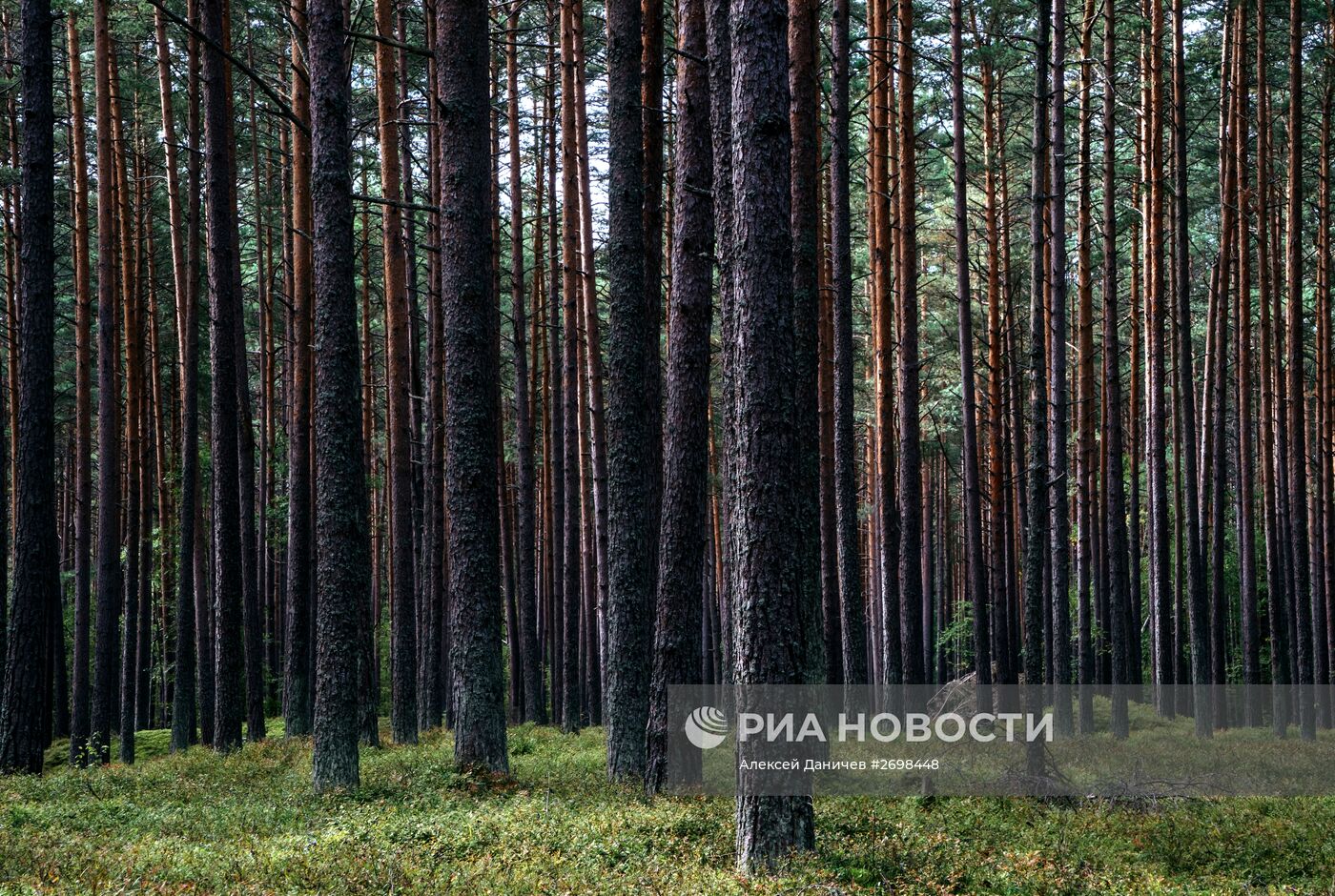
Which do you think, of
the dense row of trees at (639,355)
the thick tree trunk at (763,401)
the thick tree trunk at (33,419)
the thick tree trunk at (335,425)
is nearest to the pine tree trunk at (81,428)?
the dense row of trees at (639,355)

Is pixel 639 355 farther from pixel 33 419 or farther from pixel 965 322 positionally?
pixel 965 322

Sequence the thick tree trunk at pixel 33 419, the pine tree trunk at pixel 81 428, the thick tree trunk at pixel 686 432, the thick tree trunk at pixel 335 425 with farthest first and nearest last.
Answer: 1. the pine tree trunk at pixel 81 428
2. the thick tree trunk at pixel 33 419
3. the thick tree trunk at pixel 686 432
4. the thick tree trunk at pixel 335 425

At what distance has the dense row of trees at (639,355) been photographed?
352 inches

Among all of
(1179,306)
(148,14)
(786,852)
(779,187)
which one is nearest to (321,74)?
(779,187)

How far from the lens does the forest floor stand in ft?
19.1

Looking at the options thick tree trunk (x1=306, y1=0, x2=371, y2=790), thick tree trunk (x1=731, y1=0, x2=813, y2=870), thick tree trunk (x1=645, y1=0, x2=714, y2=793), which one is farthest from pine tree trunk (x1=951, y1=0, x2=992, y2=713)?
thick tree trunk (x1=306, y1=0, x2=371, y2=790)

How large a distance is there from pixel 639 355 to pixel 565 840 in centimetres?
482

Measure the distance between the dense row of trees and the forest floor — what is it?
0.68m

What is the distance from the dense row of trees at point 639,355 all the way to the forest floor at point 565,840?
2.24ft

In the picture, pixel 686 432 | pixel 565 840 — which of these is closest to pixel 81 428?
pixel 686 432

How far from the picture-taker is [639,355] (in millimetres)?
9922

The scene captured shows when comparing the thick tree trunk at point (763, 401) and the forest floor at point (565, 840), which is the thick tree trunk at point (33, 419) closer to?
the forest floor at point (565, 840)

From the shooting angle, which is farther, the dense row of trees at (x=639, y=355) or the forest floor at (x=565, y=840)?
the dense row of trees at (x=639, y=355)

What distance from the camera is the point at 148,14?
16031 millimetres
